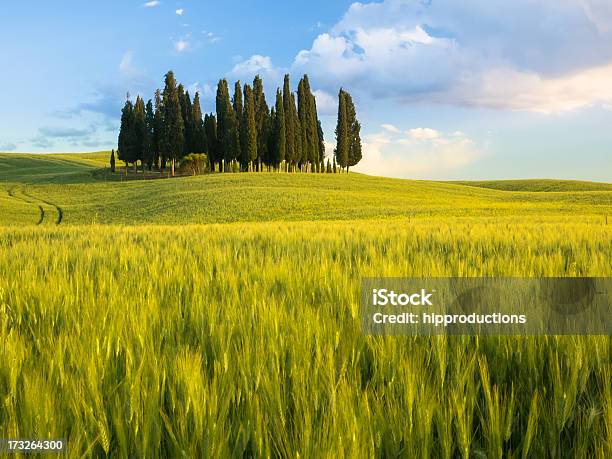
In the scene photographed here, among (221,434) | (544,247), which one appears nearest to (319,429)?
(221,434)

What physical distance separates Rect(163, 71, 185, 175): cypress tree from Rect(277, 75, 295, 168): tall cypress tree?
14.9 metres

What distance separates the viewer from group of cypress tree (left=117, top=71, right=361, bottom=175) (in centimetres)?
6356

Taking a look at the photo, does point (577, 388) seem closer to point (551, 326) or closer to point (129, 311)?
point (551, 326)

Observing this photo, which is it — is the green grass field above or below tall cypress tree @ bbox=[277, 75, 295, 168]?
below

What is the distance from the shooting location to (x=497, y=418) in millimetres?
1038

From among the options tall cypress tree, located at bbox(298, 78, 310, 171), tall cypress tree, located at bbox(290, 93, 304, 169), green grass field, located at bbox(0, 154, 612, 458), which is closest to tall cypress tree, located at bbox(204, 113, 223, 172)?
tall cypress tree, located at bbox(290, 93, 304, 169)

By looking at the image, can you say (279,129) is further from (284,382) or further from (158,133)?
(284,382)

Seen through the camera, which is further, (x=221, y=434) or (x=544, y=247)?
(x=544, y=247)

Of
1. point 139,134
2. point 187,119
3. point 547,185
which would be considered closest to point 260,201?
point 187,119

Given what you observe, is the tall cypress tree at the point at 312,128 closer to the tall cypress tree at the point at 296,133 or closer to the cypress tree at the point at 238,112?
the tall cypress tree at the point at 296,133

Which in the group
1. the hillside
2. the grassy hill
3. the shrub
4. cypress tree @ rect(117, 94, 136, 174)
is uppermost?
cypress tree @ rect(117, 94, 136, 174)

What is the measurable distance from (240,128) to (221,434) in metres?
65.4

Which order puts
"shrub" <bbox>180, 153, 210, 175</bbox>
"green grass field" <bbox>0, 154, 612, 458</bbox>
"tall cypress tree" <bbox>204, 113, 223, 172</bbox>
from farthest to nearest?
1. "tall cypress tree" <bbox>204, 113, 223, 172</bbox>
2. "shrub" <bbox>180, 153, 210, 175</bbox>
3. "green grass field" <bbox>0, 154, 612, 458</bbox>

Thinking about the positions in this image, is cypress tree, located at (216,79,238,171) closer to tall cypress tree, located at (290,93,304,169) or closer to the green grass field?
tall cypress tree, located at (290,93,304,169)
